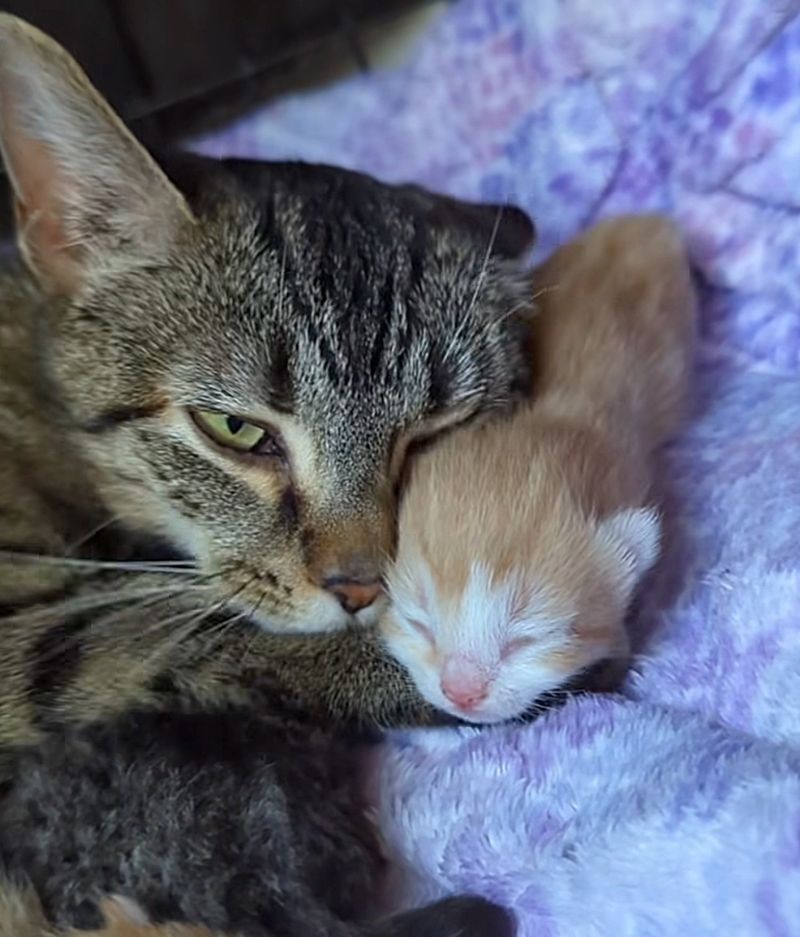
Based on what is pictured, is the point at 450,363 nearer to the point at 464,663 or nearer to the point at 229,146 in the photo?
the point at 464,663

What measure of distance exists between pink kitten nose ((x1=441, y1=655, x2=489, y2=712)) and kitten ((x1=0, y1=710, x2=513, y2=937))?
135 millimetres

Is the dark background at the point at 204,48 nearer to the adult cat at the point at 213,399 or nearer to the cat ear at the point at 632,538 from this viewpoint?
the adult cat at the point at 213,399

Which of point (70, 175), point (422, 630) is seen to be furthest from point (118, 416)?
point (422, 630)

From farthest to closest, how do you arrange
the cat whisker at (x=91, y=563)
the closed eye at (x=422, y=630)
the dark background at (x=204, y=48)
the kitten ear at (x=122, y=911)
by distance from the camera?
the dark background at (x=204, y=48), the cat whisker at (x=91, y=563), the closed eye at (x=422, y=630), the kitten ear at (x=122, y=911)

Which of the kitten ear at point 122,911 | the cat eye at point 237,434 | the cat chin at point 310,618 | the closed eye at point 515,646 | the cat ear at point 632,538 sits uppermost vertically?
the cat eye at point 237,434

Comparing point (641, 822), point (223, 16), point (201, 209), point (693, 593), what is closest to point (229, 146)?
point (223, 16)

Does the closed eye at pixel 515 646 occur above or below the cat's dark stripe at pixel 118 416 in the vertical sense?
below

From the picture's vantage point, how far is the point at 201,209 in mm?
1145

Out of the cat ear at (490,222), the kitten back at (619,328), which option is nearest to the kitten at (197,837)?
the kitten back at (619,328)

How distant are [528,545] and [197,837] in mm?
321

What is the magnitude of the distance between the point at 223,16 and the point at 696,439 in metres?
1.11

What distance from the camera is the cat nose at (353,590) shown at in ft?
3.49

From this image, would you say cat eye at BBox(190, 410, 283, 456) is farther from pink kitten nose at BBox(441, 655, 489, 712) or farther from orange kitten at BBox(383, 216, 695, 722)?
pink kitten nose at BBox(441, 655, 489, 712)

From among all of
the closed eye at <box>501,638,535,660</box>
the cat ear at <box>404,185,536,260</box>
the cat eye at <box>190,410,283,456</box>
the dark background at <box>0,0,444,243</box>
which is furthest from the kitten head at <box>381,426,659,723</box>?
the dark background at <box>0,0,444,243</box>
